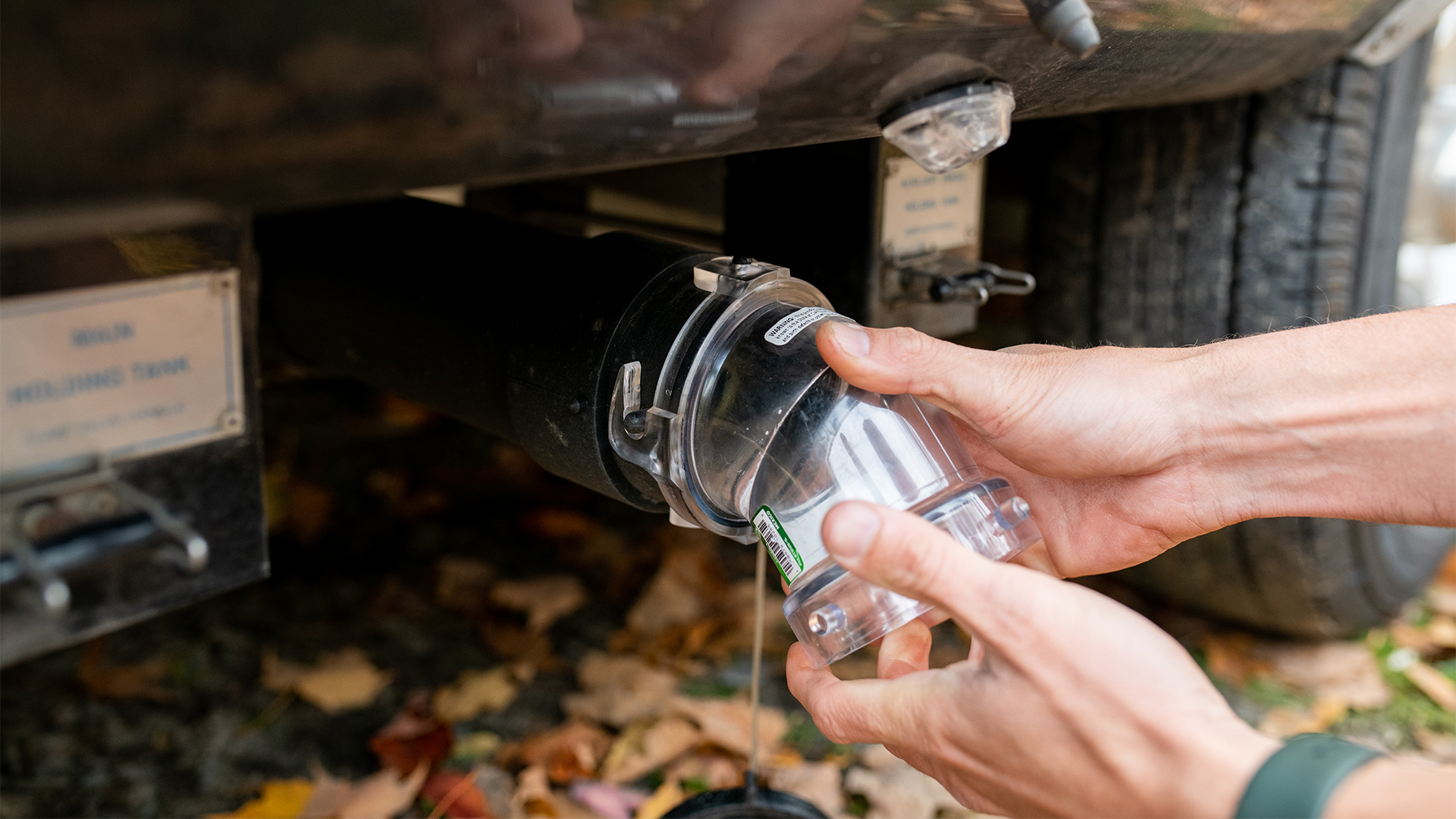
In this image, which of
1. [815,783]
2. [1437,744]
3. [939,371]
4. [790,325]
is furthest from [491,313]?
[1437,744]

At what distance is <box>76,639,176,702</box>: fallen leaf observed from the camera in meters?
1.53

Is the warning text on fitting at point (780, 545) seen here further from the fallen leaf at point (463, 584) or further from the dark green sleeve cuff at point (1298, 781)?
the fallen leaf at point (463, 584)

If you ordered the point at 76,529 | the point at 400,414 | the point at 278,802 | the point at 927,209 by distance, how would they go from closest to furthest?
the point at 76,529 < the point at 927,209 < the point at 278,802 < the point at 400,414

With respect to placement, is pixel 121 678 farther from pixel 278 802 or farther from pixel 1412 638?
pixel 1412 638

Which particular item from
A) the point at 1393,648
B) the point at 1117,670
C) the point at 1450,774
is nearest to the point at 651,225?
the point at 1117,670

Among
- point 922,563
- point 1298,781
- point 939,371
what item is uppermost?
point 939,371

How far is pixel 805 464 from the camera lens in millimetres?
863

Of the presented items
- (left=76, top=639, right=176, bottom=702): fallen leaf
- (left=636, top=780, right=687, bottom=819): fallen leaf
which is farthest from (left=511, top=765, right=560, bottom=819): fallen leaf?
(left=76, top=639, right=176, bottom=702): fallen leaf

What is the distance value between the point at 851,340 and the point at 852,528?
197mm

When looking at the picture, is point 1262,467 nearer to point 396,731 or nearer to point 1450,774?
point 1450,774

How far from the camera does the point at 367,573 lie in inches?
73.9

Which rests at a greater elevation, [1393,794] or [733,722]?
[1393,794]

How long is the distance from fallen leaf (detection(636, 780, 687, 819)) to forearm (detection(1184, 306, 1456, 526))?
790 millimetres

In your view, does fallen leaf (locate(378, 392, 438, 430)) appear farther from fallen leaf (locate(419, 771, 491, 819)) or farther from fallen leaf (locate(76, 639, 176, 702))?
fallen leaf (locate(419, 771, 491, 819))
